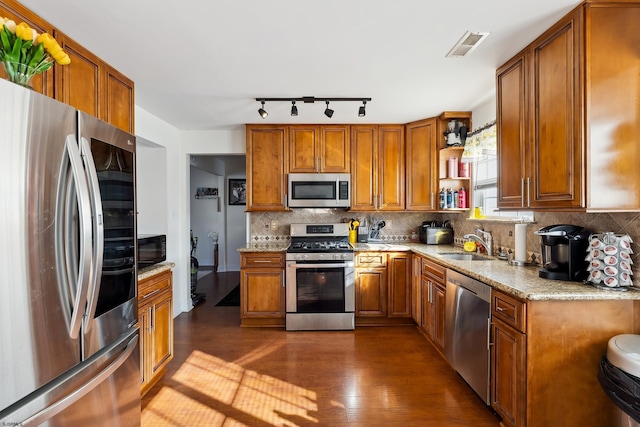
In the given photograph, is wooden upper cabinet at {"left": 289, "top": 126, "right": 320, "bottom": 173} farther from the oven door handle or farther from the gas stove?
the oven door handle

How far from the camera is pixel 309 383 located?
94.6 inches

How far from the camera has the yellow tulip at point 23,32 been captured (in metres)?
1.08

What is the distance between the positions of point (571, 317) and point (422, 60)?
178 centimetres

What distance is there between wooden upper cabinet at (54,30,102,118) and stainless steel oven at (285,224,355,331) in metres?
2.20

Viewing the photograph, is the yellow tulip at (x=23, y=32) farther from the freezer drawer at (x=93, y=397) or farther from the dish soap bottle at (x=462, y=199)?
the dish soap bottle at (x=462, y=199)

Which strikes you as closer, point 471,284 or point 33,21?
point 33,21

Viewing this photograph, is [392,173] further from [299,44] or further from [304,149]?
[299,44]

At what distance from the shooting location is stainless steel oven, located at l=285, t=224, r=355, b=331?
3.45 m

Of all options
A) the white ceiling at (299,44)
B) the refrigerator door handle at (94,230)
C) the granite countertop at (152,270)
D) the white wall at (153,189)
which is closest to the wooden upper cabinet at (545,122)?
the white ceiling at (299,44)

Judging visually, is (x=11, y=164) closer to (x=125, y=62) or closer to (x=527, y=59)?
(x=125, y=62)

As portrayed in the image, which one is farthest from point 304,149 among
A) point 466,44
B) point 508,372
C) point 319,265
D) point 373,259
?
point 508,372

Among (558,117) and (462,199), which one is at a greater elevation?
(558,117)

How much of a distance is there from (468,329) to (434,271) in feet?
2.34

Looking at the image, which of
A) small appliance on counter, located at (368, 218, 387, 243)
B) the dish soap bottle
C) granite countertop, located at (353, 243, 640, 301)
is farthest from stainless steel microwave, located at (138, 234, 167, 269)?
the dish soap bottle
